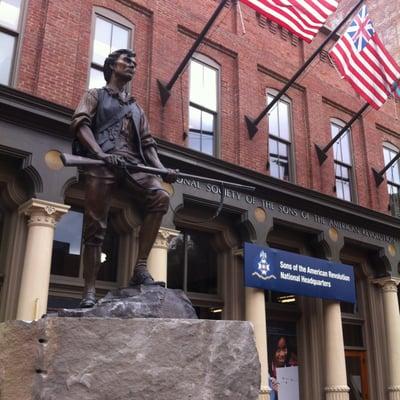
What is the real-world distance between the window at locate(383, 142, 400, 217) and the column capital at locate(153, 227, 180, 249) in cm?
Result: 916

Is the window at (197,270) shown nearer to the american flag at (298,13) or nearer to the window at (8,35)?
the window at (8,35)

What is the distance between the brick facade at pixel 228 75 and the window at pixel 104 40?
0.74 feet

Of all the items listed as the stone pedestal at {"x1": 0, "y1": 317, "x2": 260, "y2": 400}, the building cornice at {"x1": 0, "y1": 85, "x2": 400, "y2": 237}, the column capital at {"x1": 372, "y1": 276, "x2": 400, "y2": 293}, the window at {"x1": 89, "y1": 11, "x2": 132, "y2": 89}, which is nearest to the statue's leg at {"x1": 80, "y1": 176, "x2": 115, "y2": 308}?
the stone pedestal at {"x1": 0, "y1": 317, "x2": 260, "y2": 400}

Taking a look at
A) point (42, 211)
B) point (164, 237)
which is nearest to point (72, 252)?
point (42, 211)

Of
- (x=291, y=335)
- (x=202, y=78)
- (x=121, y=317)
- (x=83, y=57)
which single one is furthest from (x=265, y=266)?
(x=121, y=317)

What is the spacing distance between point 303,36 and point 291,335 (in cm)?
741

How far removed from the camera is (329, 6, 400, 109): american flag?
521 inches

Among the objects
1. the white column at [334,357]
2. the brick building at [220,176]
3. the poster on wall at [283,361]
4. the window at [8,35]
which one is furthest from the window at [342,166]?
the window at [8,35]

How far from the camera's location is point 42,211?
9352 mm

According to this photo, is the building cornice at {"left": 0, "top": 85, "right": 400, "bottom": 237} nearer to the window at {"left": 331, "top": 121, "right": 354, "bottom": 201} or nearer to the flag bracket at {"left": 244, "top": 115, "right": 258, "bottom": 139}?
the window at {"left": 331, "top": 121, "right": 354, "bottom": 201}

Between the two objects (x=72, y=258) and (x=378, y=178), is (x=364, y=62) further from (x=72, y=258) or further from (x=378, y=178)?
(x=72, y=258)

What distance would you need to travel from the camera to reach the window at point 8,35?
10.2 m

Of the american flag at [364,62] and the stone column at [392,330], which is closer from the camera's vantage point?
the american flag at [364,62]

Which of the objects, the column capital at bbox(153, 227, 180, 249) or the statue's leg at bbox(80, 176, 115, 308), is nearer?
the statue's leg at bbox(80, 176, 115, 308)
